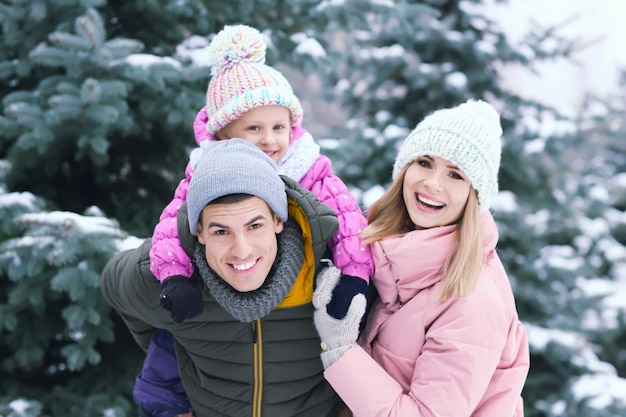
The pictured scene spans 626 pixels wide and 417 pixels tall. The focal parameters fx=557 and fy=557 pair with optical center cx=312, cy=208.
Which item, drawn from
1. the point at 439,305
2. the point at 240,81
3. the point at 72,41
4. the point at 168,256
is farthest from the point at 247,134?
the point at 72,41

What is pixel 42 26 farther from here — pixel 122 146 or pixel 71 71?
pixel 122 146

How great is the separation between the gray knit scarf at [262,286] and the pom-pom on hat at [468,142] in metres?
0.63

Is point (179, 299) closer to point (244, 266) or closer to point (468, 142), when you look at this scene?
point (244, 266)

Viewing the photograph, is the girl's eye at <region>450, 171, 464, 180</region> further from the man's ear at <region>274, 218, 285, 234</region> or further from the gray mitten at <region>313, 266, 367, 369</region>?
the man's ear at <region>274, 218, 285, 234</region>

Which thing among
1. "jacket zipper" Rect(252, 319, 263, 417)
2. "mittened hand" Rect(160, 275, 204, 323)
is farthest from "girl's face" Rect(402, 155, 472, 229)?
"mittened hand" Rect(160, 275, 204, 323)

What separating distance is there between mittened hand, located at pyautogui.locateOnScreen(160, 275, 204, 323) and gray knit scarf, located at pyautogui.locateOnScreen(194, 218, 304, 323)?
0.07m

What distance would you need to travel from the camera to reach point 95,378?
3.41 meters

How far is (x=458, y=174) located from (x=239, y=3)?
222cm

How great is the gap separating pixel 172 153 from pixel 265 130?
1663 millimetres

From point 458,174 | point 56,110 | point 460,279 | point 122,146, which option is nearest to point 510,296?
point 460,279

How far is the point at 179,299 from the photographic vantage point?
1910 mm

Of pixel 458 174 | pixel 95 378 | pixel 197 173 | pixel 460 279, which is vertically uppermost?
pixel 197 173

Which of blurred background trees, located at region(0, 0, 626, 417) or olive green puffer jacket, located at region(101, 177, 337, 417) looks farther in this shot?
blurred background trees, located at region(0, 0, 626, 417)

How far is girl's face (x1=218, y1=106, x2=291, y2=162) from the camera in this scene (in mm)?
2365
